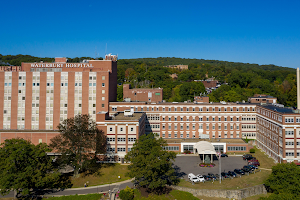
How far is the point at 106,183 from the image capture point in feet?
226

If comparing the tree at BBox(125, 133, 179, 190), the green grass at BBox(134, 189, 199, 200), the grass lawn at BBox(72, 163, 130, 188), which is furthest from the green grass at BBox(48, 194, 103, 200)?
the tree at BBox(125, 133, 179, 190)

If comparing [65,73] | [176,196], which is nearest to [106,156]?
[176,196]

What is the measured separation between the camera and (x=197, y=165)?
80688mm

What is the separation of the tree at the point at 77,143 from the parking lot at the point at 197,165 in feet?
83.6

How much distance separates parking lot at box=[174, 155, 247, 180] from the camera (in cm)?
7506

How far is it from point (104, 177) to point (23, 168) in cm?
2153

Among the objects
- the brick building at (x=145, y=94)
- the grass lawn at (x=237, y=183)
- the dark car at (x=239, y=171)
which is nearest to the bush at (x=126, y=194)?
the grass lawn at (x=237, y=183)

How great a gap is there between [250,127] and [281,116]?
24673 millimetres

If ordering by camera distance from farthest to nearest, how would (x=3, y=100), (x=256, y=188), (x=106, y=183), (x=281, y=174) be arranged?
(x=3, y=100)
(x=106, y=183)
(x=256, y=188)
(x=281, y=174)

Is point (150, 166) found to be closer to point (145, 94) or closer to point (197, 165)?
point (197, 165)

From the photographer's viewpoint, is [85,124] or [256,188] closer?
[256,188]

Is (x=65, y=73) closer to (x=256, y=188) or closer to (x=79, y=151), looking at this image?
(x=79, y=151)

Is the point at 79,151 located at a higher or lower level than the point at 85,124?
lower

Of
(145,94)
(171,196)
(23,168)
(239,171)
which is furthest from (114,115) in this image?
(239,171)
